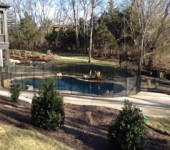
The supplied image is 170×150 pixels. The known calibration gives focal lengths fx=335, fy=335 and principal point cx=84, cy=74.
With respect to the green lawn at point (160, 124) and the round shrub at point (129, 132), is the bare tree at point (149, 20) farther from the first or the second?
the round shrub at point (129, 132)

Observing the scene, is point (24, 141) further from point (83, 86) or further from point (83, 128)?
point (83, 86)

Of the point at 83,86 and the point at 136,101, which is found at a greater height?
the point at 83,86

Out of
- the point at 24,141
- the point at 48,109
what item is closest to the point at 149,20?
the point at 48,109

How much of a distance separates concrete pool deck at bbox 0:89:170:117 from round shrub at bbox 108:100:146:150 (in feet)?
25.2

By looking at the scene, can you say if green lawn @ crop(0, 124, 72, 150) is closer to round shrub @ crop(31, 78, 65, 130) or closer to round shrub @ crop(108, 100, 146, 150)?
round shrub @ crop(31, 78, 65, 130)

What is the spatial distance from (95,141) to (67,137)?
0.96 metres

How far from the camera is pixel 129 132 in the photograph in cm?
981

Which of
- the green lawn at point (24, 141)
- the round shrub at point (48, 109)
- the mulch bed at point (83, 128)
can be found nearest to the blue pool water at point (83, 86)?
the mulch bed at point (83, 128)

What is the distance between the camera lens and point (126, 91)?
23.1m

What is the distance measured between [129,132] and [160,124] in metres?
5.94

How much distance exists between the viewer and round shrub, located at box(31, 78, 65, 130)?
10.7 m

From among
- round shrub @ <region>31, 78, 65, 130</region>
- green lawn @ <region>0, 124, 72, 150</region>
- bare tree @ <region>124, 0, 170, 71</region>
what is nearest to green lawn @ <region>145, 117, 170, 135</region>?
round shrub @ <region>31, 78, 65, 130</region>

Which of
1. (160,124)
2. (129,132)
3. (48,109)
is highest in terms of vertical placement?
(48,109)

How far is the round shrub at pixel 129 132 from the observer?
982cm
